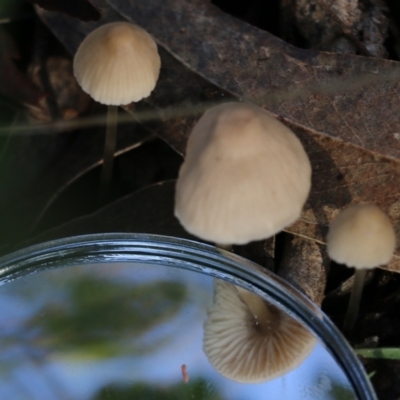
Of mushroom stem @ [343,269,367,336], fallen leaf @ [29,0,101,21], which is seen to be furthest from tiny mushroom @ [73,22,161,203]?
mushroom stem @ [343,269,367,336]

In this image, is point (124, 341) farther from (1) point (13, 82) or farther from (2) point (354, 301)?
(1) point (13, 82)

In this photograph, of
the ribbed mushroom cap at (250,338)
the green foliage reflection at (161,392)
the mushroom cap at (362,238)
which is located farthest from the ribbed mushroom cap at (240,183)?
the green foliage reflection at (161,392)

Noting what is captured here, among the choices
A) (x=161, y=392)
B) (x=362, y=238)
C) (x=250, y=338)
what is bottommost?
(x=161, y=392)

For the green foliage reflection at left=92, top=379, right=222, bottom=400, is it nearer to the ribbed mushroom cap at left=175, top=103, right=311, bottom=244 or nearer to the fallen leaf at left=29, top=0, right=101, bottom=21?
the ribbed mushroom cap at left=175, top=103, right=311, bottom=244

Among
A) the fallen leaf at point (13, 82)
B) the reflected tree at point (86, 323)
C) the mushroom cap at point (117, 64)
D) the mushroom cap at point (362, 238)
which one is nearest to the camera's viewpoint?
the mushroom cap at point (362, 238)

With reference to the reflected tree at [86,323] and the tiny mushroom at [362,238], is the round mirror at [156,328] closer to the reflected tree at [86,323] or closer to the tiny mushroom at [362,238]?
the reflected tree at [86,323]

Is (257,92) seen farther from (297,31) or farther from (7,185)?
(7,185)

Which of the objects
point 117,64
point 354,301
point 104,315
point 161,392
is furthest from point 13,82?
point 354,301

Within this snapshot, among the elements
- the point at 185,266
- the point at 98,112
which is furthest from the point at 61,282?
the point at 98,112
